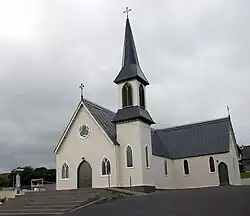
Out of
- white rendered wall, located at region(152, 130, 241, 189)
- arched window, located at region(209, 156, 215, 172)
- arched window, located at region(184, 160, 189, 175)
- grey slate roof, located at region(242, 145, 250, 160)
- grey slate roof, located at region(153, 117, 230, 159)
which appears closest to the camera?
white rendered wall, located at region(152, 130, 241, 189)

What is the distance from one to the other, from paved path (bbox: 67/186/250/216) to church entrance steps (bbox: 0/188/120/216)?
8.41 meters

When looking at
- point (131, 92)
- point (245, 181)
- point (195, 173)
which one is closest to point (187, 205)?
point (131, 92)

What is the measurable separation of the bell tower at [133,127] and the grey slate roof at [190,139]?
267 cm

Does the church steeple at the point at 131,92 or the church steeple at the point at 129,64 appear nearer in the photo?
the church steeple at the point at 131,92

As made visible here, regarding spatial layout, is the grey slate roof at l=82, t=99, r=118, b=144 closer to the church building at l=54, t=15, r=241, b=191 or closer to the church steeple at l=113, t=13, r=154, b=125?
the church building at l=54, t=15, r=241, b=191

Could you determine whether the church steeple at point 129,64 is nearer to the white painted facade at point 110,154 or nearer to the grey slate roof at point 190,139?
the white painted facade at point 110,154

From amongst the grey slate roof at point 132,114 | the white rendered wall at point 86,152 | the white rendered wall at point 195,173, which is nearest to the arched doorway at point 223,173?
the white rendered wall at point 195,173

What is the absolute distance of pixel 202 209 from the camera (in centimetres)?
820

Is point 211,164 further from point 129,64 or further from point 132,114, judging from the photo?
point 129,64

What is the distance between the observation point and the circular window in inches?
1107

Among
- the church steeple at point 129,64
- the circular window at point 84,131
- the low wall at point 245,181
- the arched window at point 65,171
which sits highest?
the church steeple at point 129,64

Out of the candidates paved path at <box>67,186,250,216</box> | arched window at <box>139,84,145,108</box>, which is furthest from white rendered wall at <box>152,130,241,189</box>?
paved path at <box>67,186,250,216</box>

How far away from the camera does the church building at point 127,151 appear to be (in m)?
26.4

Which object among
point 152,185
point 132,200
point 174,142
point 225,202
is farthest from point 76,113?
point 225,202
